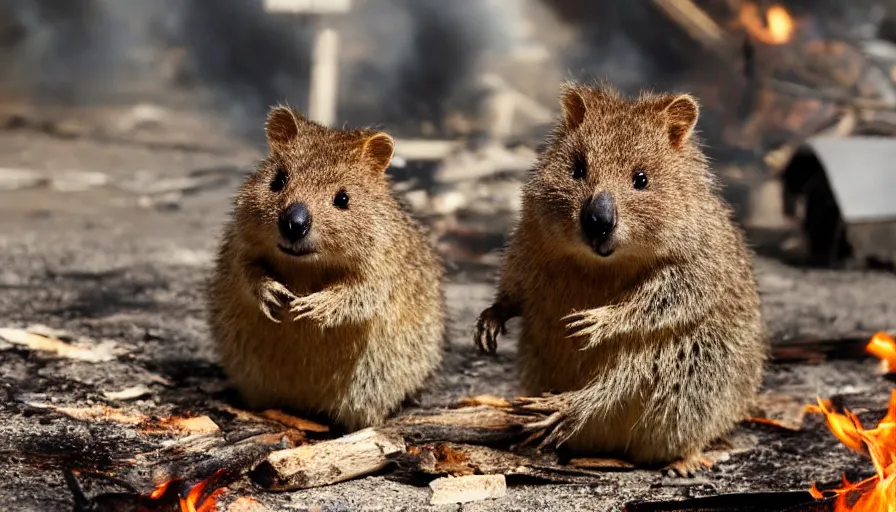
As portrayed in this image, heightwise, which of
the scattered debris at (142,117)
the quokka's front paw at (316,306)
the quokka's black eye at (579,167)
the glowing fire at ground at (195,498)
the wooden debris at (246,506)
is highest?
the quokka's black eye at (579,167)

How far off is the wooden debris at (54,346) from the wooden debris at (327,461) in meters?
1.76

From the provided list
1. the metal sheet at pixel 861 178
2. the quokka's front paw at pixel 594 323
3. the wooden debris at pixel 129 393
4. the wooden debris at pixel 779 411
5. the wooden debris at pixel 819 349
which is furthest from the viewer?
the metal sheet at pixel 861 178

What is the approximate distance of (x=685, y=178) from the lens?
463cm

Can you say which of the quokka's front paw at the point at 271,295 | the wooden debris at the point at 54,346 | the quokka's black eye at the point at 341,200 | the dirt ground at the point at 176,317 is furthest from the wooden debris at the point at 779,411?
the wooden debris at the point at 54,346

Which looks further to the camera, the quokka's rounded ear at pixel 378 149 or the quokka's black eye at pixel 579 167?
the quokka's rounded ear at pixel 378 149

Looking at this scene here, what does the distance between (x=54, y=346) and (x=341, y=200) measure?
2.25 meters

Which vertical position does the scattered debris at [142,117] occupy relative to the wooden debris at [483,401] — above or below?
above

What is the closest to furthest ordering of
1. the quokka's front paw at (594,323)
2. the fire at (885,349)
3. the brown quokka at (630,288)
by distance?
1. the brown quokka at (630,288)
2. the quokka's front paw at (594,323)
3. the fire at (885,349)

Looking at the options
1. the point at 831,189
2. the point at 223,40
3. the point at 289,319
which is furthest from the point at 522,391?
the point at 223,40

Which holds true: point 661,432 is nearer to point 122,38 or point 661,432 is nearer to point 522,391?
point 522,391

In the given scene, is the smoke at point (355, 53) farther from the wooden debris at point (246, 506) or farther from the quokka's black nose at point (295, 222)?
the wooden debris at point (246, 506)

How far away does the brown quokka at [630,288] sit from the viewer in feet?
14.6

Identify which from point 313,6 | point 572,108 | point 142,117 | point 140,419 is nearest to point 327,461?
point 140,419

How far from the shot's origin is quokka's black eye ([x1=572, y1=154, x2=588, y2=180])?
4512 mm
